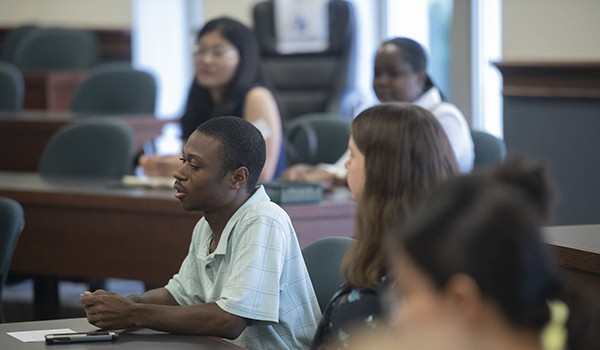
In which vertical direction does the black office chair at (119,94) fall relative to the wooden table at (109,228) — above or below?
above

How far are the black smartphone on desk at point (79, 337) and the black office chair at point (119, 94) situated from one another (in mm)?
4486

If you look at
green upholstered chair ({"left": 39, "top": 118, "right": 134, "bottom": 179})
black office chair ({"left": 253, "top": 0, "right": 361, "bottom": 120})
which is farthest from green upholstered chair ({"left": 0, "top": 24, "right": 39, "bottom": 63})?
green upholstered chair ({"left": 39, "top": 118, "right": 134, "bottom": 179})

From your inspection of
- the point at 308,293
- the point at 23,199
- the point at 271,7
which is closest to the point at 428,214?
the point at 308,293

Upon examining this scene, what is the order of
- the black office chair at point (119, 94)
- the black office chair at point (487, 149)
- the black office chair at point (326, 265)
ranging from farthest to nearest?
the black office chair at point (119, 94) < the black office chair at point (487, 149) < the black office chair at point (326, 265)

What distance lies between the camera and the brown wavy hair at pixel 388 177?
1.96 meters

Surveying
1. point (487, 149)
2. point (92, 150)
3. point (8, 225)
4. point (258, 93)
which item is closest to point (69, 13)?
point (92, 150)

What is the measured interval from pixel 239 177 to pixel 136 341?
446 millimetres

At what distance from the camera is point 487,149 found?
4.14m

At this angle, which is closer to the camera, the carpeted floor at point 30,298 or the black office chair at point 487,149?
the black office chair at point 487,149

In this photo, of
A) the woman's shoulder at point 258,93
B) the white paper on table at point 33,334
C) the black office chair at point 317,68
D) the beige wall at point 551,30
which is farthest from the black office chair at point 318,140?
the white paper on table at point 33,334

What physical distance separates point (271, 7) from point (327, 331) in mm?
5512

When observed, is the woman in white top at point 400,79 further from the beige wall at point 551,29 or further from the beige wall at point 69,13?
the beige wall at point 69,13

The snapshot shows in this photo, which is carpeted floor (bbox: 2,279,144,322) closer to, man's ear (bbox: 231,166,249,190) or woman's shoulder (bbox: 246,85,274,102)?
woman's shoulder (bbox: 246,85,274,102)

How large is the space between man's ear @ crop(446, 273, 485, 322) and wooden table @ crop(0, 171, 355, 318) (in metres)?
2.68
